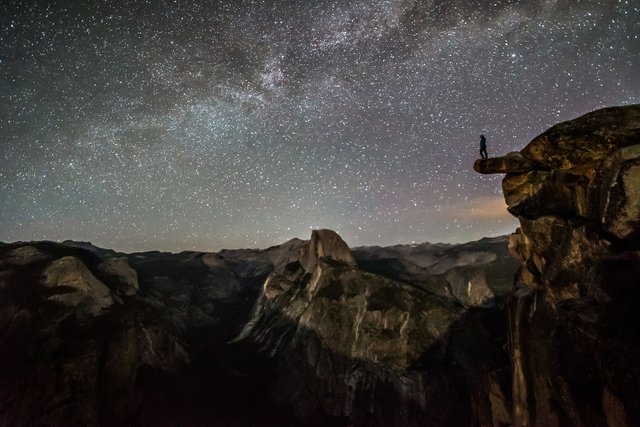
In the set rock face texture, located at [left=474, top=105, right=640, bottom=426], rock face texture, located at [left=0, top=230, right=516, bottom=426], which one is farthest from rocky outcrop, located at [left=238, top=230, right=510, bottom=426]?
rock face texture, located at [left=474, top=105, right=640, bottom=426]

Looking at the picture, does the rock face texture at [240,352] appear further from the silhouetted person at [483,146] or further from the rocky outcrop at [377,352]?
the silhouetted person at [483,146]

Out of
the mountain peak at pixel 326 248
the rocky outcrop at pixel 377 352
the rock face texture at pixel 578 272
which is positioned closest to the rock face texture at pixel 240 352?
the rocky outcrop at pixel 377 352

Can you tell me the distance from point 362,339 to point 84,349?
38.5m

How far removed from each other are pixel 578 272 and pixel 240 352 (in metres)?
56.9

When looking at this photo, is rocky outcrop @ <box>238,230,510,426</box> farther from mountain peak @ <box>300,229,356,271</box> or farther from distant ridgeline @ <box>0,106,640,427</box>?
mountain peak @ <box>300,229,356,271</box>

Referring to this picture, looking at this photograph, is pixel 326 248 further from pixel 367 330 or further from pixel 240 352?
pixel 240 352

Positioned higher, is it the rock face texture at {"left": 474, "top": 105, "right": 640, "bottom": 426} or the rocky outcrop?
the rock face texture at {"left": 474, "top": 105, "right": 640, "bottom": 426}

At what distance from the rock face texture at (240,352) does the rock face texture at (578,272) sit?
566 inches

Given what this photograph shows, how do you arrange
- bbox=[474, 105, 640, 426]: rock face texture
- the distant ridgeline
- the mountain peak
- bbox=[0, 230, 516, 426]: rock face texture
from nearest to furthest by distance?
bbox=[474, 105, 640, 426]: rock face texture
the distant ridgeline
bbox=[0, 230, 516, 426]: rock face texture
the mountain peak

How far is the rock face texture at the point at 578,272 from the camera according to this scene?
18.6m

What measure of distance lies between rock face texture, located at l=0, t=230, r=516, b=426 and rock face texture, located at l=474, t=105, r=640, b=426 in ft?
47.1

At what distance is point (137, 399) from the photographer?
161 feet

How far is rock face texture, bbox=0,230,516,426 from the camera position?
46.2 m

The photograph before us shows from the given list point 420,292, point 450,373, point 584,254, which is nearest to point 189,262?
point 420,292
